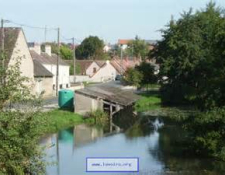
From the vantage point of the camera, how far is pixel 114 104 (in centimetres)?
4866

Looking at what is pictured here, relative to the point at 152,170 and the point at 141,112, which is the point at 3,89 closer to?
the point at 152,170

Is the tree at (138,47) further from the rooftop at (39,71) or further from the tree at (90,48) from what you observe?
the rooftop at (39,71)

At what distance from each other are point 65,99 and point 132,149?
1626 centimetres

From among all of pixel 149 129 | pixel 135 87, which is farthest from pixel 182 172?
pixel 135 87

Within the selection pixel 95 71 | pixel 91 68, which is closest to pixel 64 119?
pixel 95 71

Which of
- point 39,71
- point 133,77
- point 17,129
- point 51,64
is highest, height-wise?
point 51,64

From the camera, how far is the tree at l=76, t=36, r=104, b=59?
443 ft

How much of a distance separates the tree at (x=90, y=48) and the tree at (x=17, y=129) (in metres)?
120

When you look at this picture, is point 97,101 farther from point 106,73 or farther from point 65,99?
point 106,73

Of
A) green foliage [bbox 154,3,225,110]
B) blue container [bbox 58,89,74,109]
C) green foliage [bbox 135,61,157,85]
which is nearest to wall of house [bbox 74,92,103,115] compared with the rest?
blue container [bbox 58,89,74,109]

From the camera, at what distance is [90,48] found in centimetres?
13838

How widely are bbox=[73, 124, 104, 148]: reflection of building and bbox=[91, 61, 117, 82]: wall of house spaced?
66.3m

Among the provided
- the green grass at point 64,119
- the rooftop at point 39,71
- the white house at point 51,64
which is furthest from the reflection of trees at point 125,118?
the white house at point 51,64

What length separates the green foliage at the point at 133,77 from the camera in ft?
245
